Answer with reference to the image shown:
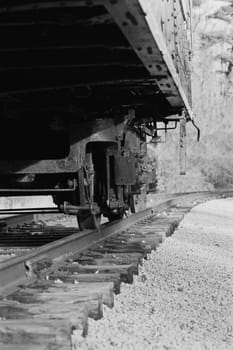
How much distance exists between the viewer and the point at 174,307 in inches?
144

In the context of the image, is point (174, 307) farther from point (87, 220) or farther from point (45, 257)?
point (87, 220)

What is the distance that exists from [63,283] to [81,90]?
2.29m

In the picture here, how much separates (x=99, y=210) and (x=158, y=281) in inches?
98.9

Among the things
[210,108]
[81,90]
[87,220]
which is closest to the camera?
[81,90]

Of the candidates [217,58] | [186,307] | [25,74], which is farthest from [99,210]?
[217,58]

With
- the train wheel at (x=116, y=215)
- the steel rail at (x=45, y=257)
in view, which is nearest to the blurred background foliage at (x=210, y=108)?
the train wheel at (x=116, y=215)

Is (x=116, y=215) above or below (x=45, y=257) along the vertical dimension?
above

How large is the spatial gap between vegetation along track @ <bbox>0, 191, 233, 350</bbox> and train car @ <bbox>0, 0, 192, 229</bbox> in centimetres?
64

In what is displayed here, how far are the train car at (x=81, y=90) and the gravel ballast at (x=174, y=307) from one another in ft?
3.88

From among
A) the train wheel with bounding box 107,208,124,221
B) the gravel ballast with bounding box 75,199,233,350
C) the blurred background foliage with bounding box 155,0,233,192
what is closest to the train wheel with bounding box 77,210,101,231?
the gravel ballast with bounding box 75,199,233,350

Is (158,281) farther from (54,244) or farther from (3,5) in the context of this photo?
(3,5)

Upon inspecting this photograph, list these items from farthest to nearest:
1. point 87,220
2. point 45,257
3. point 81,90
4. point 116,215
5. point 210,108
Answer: point 210,108
point 116,215
point 87,220
point 81,90
point 45,257

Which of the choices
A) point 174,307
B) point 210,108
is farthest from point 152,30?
point 210,108

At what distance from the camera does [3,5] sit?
334 cm
